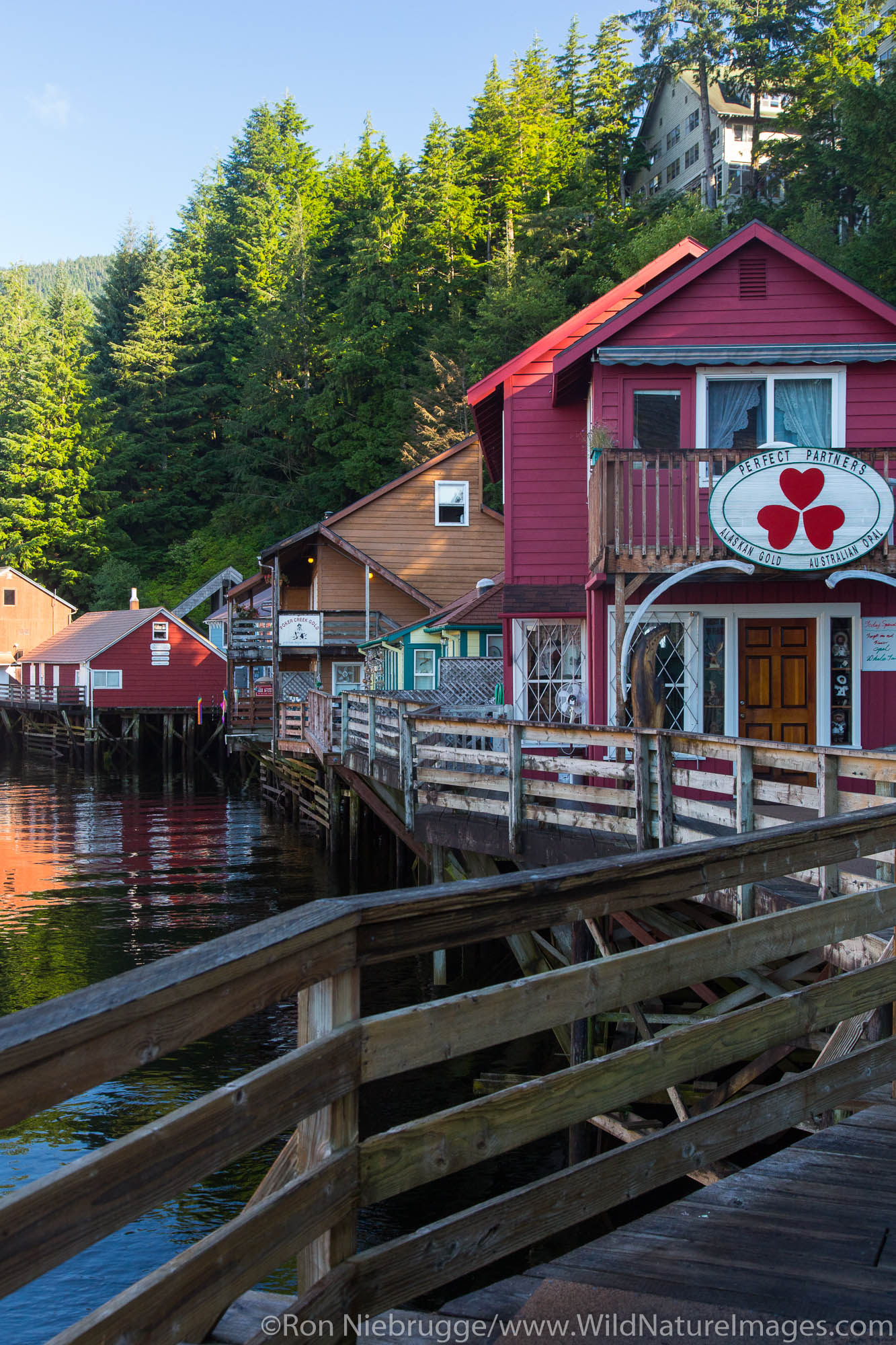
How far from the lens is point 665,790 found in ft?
28.8

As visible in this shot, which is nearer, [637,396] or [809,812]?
[809,812]

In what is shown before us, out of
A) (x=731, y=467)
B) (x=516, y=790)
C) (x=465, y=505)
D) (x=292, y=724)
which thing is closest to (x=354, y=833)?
(x=292, y=724)

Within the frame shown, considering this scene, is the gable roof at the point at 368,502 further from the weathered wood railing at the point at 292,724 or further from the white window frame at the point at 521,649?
the white window frame at the point at 521,649

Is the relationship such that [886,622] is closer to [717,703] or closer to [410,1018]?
[717,703]

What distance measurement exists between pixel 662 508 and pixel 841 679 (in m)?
3.24

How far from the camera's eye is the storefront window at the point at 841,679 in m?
14.6

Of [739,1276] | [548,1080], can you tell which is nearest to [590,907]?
[548,1080]

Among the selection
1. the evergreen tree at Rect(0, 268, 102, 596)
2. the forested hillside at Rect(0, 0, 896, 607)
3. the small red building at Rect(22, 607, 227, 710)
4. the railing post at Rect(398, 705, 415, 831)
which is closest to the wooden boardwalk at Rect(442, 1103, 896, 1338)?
the railing post at Rect(398, 705, 415, 831)

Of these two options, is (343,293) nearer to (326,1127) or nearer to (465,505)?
(465,505)

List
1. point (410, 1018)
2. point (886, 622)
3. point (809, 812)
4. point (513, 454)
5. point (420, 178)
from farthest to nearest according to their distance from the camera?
1. point (420, 178)
2. point (513, 454)
3. point (886, 622)
4. point (809, 812)
5. point (410, 1018)

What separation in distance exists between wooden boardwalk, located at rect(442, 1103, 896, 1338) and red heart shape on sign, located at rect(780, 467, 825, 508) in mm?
10261

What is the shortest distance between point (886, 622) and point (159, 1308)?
14068mm

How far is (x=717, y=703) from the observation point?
1461cm

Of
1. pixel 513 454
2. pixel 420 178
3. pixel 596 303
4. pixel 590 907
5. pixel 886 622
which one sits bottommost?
pixel 590 907
